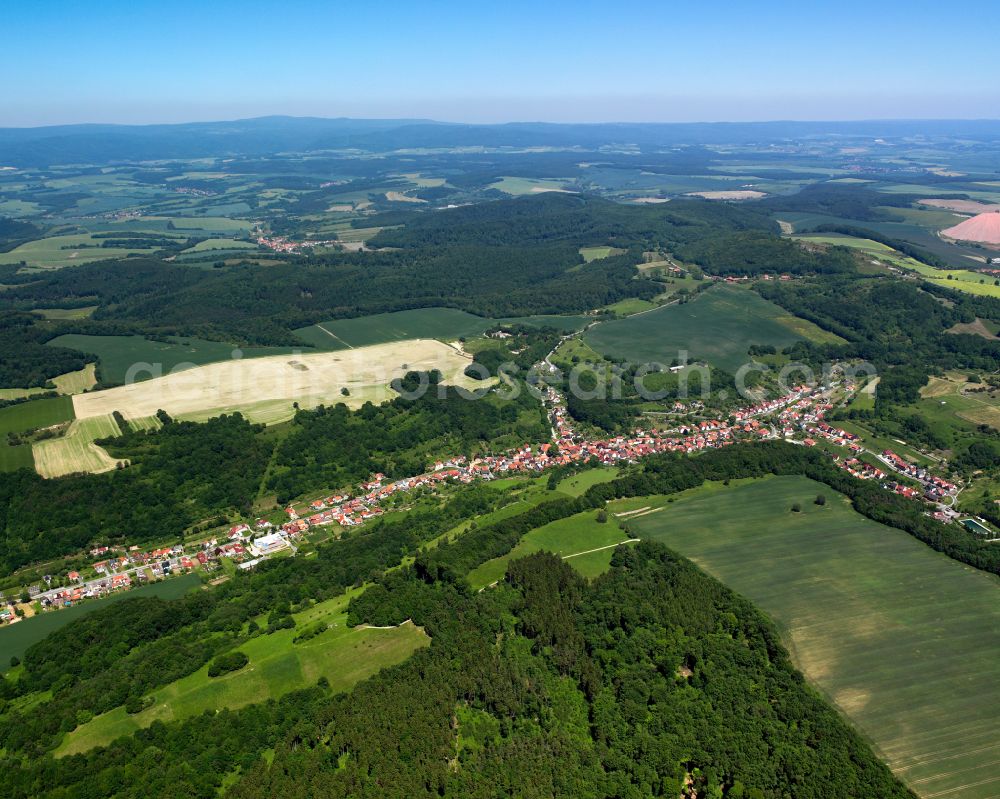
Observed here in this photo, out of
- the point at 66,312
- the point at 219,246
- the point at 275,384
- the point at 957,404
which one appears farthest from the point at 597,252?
the point at 66,312

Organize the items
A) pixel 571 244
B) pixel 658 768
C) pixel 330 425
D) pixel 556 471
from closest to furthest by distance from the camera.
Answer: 1. pixel 658 768
2. pixel 556 471
3. pixel 330 425
4. pixel 571 244

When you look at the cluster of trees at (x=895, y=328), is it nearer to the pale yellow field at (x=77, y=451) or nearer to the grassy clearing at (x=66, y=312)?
the pale yellow field at (x=77, y=451)

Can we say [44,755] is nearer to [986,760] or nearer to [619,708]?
[619,708]

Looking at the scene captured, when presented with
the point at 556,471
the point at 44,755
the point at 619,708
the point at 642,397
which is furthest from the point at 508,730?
the point at 642,397

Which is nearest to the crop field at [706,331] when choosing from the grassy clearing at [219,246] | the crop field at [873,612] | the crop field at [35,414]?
the crop field at [873,612]

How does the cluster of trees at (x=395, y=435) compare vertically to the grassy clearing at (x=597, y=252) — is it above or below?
below

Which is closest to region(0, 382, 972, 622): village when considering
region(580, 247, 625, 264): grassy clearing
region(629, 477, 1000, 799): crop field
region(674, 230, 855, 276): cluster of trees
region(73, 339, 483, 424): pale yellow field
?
region(629, 477, 1000, 799): crop field
